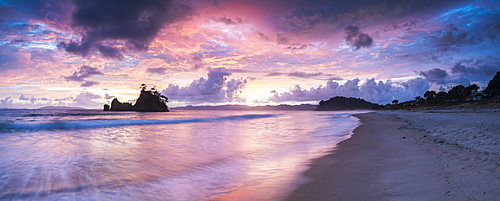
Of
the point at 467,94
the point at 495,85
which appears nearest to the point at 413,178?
the point at 495,85

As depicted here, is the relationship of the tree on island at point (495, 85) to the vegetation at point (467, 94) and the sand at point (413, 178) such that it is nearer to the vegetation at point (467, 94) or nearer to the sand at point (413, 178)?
the vegetation at point (467, 94)

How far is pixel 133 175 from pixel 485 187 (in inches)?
310

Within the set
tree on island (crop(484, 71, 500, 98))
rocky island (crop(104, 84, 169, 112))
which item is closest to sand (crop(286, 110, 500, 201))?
tree on island (crop(484, 71, 500, 98))

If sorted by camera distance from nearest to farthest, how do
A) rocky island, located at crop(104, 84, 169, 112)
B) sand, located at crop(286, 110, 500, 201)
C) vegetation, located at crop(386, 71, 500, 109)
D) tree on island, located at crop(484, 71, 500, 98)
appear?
sand, located at crop(286, 110, 500, 201) < tree on island, located at crop(484, 71, 500, 98) < vegetation, located at crop(386, 71, 500, 109) < rocky island, located at crop(104, 84, 169, 112)

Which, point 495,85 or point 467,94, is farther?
point 467,94

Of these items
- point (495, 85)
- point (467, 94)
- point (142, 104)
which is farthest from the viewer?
point (142, 104)

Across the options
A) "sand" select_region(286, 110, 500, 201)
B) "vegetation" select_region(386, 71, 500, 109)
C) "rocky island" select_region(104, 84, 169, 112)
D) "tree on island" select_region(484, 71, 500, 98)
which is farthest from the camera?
"rocky island" select_region(104, 84, 169, 112)

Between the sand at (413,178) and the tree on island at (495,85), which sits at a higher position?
the tree on island at (495,85)

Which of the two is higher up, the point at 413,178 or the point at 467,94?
the point at 467,94

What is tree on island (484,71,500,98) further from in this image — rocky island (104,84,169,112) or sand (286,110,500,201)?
rocky island (104,84,169,112)

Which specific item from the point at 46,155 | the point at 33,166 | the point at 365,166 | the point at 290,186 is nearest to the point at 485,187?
the point at 365,166

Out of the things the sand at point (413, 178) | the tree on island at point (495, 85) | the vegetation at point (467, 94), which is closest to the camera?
the sand at point (413, 178)

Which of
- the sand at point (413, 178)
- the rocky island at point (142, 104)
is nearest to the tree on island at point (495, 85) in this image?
the sand at point (413, 178)

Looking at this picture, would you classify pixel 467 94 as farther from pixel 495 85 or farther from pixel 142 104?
pixel 142 104
